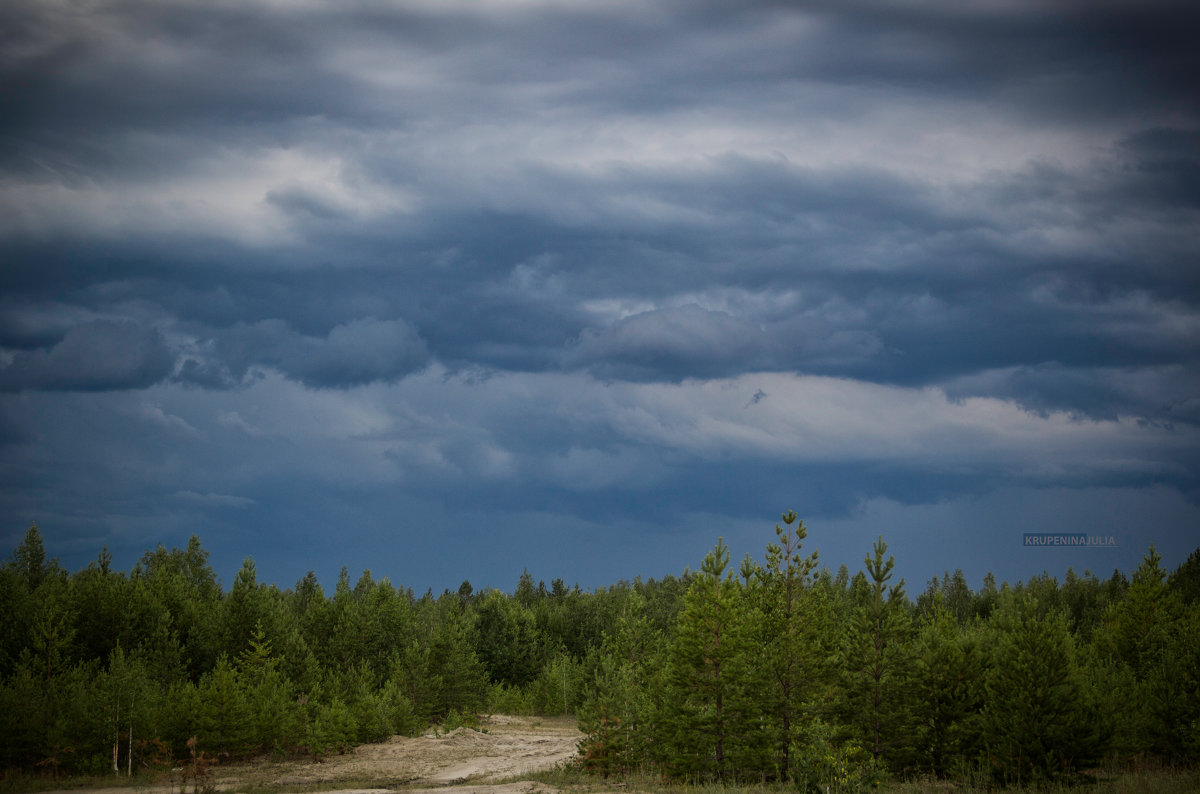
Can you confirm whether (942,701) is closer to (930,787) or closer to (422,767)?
(930,787)

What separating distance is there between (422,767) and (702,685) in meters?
22.7

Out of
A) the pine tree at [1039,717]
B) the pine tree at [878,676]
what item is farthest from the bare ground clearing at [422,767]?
the pine tree at [1039,717]

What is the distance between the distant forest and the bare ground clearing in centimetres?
253

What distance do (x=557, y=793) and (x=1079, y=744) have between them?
69.4 feet

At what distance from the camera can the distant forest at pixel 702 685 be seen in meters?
34.6

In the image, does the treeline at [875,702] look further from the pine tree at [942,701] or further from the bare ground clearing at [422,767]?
the bare ground clearing at [422,767]

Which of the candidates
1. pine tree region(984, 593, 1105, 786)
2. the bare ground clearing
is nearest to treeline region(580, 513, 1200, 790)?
pine tree region(984, 593, 1105, 786)

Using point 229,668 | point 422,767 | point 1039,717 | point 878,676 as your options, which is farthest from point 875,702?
point 229,668

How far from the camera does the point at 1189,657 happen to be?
3947cm

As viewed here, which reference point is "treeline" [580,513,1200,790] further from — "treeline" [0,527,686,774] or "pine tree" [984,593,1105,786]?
"treeline" [0,527,686,774]

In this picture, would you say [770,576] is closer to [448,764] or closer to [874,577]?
[874,577]

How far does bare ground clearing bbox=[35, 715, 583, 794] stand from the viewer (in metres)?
41.6

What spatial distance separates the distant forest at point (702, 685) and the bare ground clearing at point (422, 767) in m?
2.53

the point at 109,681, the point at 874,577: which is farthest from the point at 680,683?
the point at 109,681
